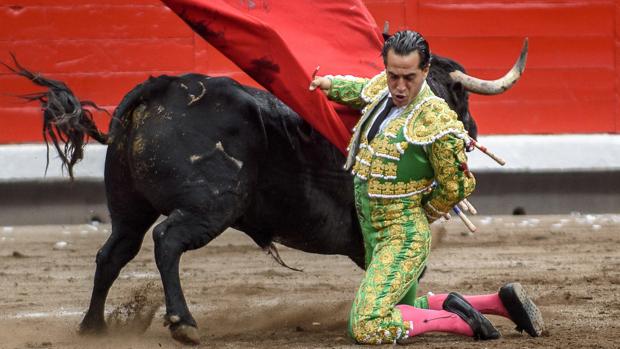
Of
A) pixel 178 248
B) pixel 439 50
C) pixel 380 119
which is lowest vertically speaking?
pixel 439 50

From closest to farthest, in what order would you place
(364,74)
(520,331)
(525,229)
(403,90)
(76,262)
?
(403,90), (520,331), (364,74), (76,262), (525,229)

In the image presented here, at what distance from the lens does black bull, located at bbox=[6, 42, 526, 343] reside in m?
4.44

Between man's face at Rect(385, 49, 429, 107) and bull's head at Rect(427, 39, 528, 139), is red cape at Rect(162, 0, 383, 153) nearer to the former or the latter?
bull's head at Rect(427, 39, 528, 139)

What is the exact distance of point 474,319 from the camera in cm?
441

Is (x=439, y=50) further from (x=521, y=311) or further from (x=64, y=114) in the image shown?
(x=64, y=114)

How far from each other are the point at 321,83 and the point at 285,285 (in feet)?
6.29

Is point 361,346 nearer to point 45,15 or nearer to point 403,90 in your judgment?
point 403,90

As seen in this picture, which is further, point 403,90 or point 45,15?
point 45,15

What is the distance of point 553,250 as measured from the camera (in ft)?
24.0

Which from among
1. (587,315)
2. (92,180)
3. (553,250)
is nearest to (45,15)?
(92,180)

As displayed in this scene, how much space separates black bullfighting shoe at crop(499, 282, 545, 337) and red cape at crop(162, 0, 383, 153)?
800mm

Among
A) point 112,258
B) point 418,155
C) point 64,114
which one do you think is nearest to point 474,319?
point 418,155

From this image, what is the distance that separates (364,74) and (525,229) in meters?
3.51

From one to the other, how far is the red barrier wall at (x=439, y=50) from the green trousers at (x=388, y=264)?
4177mm
